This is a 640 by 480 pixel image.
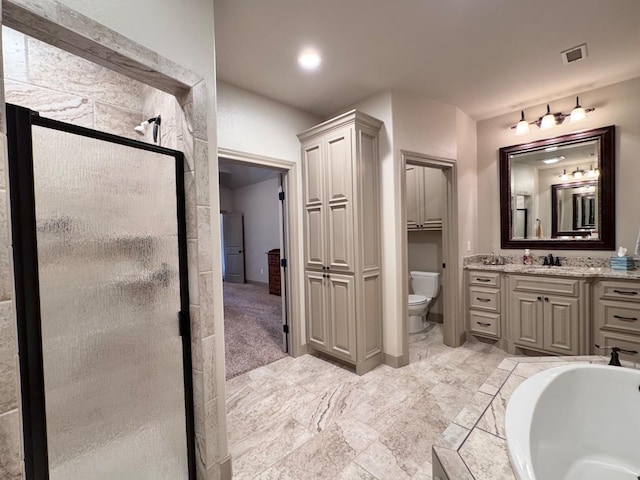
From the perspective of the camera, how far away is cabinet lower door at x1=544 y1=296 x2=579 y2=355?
8.69ft

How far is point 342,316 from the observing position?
9.03 ft

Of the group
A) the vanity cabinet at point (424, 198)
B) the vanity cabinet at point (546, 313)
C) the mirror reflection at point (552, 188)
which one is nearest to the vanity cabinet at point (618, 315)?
the vanity cabinet at point (546, 313)

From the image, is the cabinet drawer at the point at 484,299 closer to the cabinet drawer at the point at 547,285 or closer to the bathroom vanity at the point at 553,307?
the bathroom vanity at the point at 553,307

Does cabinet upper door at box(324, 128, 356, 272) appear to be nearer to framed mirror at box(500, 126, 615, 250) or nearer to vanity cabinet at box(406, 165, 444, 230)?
vanity cabinet at box(406, 165, 444, 230)

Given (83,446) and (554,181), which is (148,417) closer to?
(83,446)

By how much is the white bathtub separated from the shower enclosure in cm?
156

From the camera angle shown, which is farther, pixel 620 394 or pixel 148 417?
pixel 620 394

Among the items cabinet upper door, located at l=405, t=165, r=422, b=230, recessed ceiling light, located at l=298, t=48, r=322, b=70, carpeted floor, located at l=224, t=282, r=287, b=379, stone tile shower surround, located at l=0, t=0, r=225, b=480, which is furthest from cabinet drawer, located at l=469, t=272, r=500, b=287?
stone tile shower surround, located at l=0, t=0, r=225, b=480

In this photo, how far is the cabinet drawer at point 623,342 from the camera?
2.38m

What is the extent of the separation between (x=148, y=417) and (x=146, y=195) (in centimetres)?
101

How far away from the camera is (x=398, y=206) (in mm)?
2729

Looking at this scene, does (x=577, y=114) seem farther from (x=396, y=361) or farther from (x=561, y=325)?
(x=396, y=361)

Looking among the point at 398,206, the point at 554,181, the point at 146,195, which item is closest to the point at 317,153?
the point at 398,206

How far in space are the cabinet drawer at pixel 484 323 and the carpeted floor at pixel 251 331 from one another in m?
2.16
